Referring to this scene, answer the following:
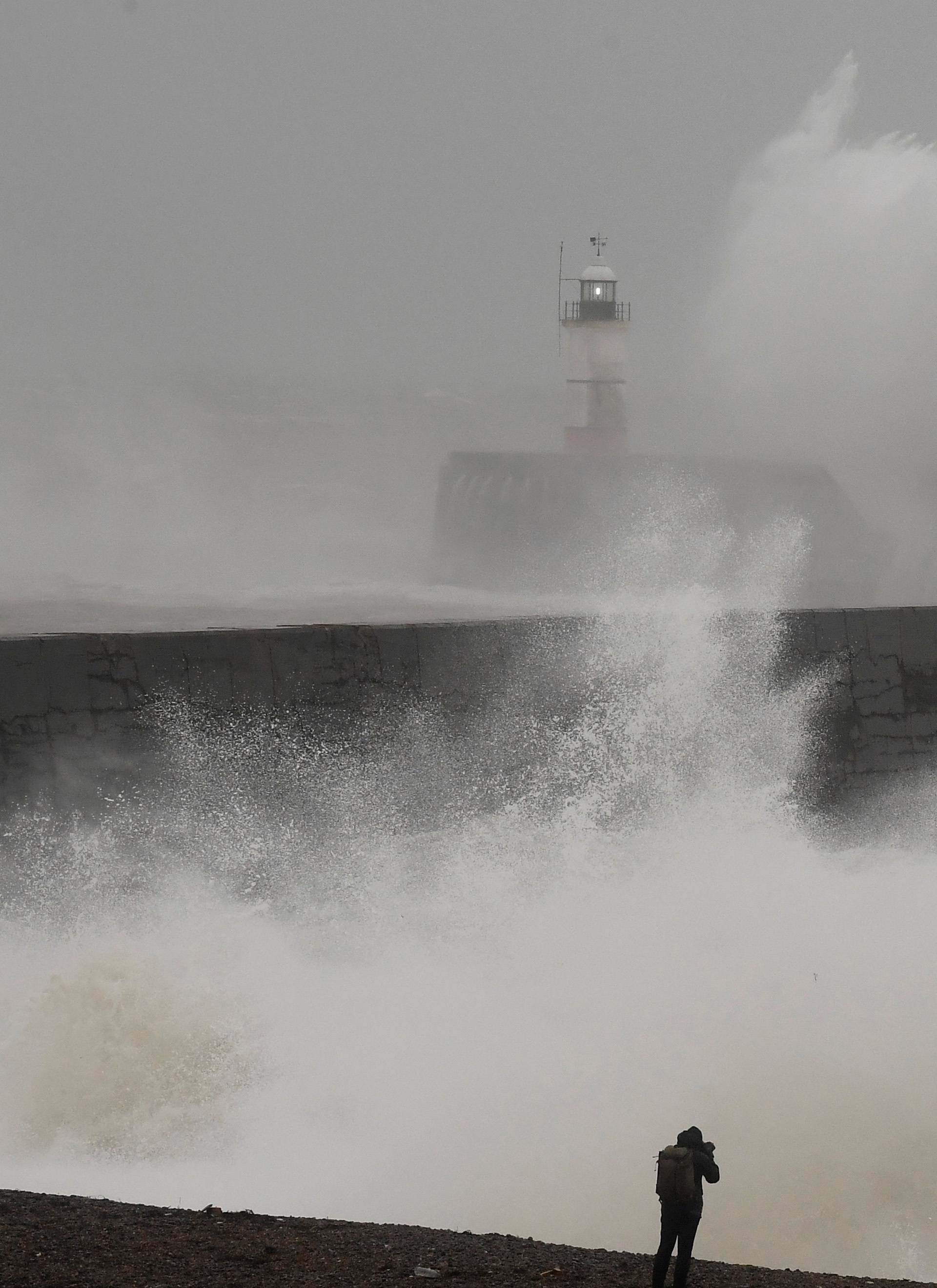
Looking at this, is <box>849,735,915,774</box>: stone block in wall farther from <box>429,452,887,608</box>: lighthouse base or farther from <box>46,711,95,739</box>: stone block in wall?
<box>429,452,887,608</box>: lighthouse base

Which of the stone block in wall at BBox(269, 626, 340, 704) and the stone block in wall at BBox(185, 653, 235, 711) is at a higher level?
the stone block in wall at BBox(269, 626, 340, 704)

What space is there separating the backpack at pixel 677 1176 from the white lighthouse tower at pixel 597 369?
80.6ft

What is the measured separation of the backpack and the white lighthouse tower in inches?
968

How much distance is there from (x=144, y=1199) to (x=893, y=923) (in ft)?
16.5

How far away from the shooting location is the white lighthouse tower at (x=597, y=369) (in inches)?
1087

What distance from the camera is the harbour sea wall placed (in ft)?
23.1

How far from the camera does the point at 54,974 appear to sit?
6.45 meters

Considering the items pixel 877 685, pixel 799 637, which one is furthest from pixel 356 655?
pixel 877 685

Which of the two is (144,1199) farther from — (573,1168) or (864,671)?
(864,671)

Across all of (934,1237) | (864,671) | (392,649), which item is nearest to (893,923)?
(864,671)

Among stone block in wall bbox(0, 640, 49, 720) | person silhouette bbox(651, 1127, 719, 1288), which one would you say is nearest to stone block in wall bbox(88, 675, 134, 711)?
stone block in wall bbox(0, 640, 49, 720)

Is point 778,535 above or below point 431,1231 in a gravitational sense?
above

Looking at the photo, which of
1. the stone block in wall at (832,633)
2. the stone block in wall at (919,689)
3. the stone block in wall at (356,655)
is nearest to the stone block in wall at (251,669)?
the stone block in wall at (356,655)

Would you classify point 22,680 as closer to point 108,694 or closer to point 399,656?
point 108,694
